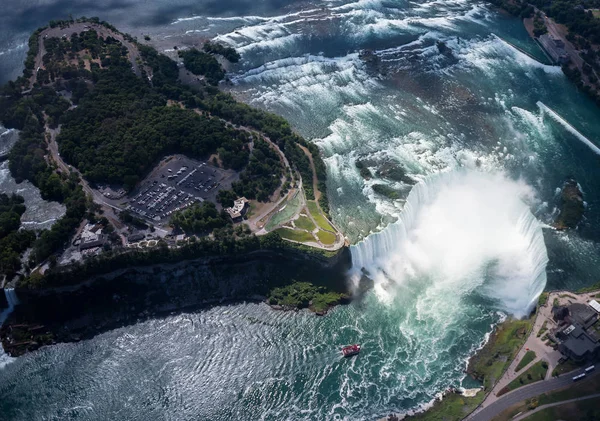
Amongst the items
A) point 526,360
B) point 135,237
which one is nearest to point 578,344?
point 526,360

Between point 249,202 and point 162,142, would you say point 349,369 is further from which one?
point 162,142

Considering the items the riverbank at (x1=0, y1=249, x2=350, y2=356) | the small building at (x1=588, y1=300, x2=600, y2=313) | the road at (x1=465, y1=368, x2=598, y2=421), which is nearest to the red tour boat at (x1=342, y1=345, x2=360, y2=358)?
the riverbank at (x1=0, y1=249, x2=350, y2=356)

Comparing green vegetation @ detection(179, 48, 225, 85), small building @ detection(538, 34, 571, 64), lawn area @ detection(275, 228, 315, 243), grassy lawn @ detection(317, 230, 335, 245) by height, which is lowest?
lawn area @ detection(275, 228, 315, 243)

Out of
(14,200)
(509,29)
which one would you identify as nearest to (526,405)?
(14,200)

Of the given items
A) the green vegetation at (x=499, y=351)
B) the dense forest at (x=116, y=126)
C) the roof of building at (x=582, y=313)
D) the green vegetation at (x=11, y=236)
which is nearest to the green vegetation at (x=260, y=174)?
the dense forest at (x=116, y=126)

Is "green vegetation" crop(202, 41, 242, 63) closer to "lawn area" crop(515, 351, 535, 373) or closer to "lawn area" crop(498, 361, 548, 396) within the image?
"lawn area" crop(515, 351, 535, 373)

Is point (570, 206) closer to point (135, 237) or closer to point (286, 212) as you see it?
point (286, 212)
